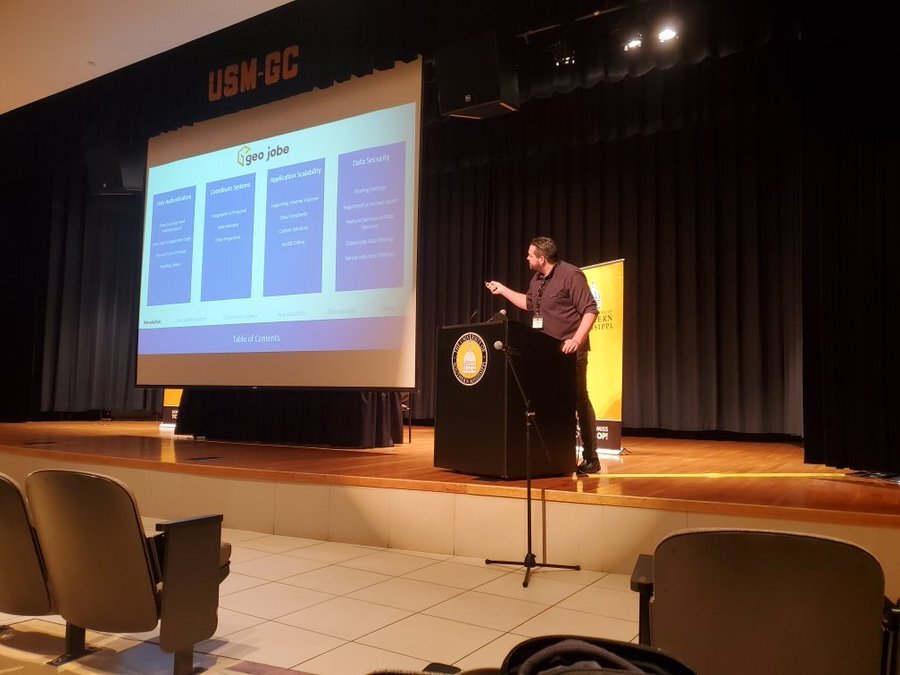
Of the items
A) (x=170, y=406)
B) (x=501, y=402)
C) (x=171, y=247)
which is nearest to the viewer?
(x=501, y=402)

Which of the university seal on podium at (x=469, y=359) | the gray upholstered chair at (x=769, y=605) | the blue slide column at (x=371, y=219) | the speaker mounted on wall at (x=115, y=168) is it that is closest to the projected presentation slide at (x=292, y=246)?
the blue slide column at (x=371, y=219)

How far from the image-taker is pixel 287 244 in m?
5.28

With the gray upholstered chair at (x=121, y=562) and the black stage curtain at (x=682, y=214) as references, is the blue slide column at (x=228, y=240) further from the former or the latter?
the gray upholstered chair at (x=121, y=562)

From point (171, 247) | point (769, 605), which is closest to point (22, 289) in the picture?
point (171, 247)

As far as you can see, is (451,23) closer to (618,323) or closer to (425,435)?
(618,323)

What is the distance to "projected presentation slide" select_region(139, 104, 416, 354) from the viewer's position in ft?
16.2

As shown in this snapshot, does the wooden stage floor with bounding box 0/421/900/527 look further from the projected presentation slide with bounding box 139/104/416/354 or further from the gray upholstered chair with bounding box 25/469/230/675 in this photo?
the gray upholstered chair with bounding box 25/469/230/675

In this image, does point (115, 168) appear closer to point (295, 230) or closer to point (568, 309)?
point (295, 230)

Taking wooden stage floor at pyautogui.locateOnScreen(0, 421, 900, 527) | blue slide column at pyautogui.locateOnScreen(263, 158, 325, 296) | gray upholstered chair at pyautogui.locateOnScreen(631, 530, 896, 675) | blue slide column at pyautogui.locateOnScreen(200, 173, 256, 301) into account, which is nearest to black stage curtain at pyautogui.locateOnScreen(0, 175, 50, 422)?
wooden stage floor at pyautogui.locateOnScreen(0, 421, 900, 527)

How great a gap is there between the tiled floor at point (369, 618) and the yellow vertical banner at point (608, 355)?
2520 millimetres

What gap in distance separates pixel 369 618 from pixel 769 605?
5.21ft

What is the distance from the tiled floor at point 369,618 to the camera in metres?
2.09

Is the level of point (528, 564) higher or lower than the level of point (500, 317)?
lower

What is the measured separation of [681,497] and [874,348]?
5.32ft
